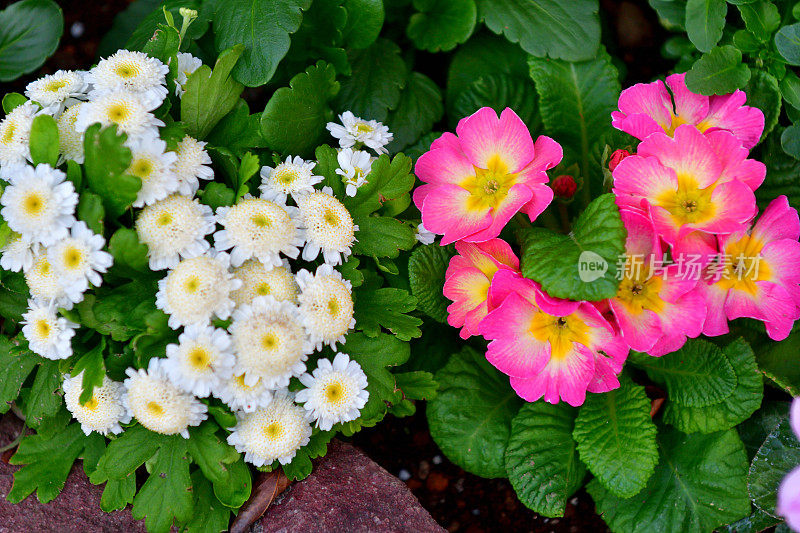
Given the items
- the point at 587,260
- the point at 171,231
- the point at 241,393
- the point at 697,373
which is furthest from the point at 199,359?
the point at 697,373

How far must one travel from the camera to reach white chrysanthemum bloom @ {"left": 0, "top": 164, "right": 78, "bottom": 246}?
1028mm

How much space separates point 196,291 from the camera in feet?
3.38

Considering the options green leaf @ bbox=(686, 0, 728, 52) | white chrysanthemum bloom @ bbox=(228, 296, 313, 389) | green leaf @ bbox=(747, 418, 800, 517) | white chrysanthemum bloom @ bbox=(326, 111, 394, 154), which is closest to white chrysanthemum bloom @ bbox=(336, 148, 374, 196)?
white chrysanthemum bloom @ bbox=(326, 111, 394, 154)

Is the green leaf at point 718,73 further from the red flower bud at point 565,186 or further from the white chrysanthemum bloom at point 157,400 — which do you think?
the white chrysanthemum bloom at point 157,400

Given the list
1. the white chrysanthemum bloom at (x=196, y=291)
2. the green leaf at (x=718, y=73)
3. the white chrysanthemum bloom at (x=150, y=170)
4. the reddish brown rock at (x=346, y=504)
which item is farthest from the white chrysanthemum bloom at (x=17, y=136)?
the green leaf at (x=718, y=73)

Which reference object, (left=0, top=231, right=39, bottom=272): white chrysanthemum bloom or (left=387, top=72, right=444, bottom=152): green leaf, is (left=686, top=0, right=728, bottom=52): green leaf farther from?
(left=0, top=231, right=39, bottom=272): white chrysanthemum bloom

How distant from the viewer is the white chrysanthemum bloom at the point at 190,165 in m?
1.13

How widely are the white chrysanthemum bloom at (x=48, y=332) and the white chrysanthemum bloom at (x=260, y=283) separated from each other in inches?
10.5

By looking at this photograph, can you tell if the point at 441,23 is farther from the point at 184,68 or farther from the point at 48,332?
the point at 48,332

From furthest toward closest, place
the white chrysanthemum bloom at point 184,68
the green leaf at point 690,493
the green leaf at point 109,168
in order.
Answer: the green leaf at point 690,493 → the white chrysanthemum bloom at point 184,68 → the green leaf at point 109,168

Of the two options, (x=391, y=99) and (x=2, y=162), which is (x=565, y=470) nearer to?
(x=391, y=99)

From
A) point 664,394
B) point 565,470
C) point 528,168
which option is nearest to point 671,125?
point 528,168

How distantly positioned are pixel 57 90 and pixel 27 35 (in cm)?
50

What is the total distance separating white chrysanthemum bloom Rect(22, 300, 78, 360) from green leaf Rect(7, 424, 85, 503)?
22cm
